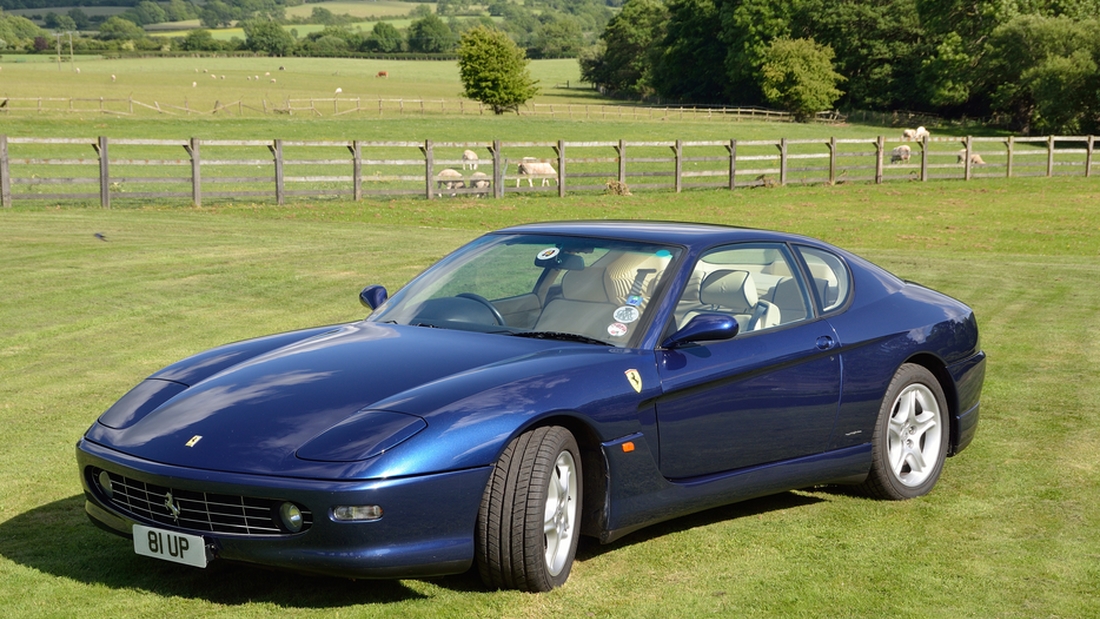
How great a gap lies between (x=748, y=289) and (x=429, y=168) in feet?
80.9

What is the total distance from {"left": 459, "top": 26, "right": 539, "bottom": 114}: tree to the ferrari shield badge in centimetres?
7704

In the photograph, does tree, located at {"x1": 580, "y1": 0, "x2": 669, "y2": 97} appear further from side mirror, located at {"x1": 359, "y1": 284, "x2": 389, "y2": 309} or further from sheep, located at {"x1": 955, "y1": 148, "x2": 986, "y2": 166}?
side mirror, located at {"x1": 359, "y1": 284, "x2": 389, "y2": 309}

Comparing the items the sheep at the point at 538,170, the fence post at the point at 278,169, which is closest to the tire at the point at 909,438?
the fence post at the point at 278,169

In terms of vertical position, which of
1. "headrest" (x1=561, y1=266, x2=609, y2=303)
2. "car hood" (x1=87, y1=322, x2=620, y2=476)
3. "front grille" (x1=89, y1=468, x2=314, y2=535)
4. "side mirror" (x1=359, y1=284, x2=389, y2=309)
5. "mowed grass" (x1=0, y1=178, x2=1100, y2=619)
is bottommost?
"mowed grass" (x1=0, y1=178, x2=1100, y2=619)

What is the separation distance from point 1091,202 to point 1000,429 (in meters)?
28.3

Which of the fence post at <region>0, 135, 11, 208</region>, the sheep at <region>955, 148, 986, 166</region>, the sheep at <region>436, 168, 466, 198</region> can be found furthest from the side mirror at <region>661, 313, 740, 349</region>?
the sheep at <region>955, 148, 986, 166</region>

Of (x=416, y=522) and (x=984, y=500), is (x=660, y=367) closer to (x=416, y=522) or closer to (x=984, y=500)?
(x=416, y=522)

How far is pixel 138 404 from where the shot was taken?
16.5 feet

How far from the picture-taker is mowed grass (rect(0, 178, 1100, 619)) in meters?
4.66

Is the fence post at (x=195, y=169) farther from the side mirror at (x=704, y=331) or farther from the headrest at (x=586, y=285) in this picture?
the side mirror at (x=704, y=331)

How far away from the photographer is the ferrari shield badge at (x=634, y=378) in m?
5.02

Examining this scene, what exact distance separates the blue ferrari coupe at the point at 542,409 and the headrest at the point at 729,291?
1cm

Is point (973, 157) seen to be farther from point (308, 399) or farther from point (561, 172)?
point (308, 399)

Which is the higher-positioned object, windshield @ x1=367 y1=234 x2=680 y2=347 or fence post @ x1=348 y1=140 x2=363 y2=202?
windshield @ x1=367 y1=234 x2=680 y2=347
